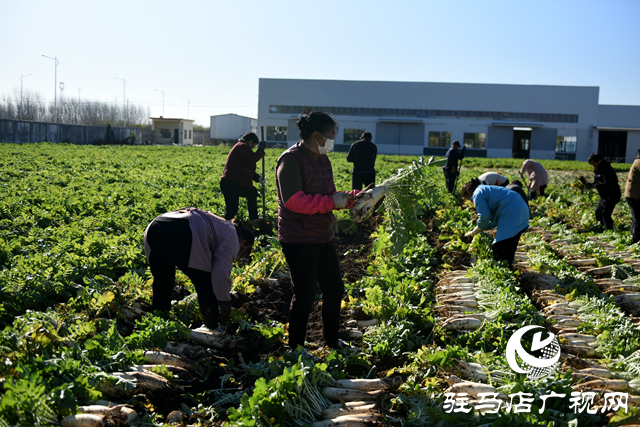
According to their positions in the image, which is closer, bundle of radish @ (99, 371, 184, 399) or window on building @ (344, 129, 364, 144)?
bundle of radish @ (99, 371, 184, 399)

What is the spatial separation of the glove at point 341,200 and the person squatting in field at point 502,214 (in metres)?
2.60

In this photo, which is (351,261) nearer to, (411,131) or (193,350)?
(193,350)

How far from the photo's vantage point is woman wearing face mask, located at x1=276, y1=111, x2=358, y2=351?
A: 135 inches

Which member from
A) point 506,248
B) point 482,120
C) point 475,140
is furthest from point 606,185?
point 482,120

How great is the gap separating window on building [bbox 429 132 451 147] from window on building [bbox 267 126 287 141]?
13062 mm

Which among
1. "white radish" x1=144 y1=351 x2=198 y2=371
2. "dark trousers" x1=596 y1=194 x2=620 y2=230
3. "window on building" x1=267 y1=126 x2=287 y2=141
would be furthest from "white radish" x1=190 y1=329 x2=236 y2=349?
"window on building" x1=267 y1=126 x2=287 y2=141

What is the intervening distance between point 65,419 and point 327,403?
1.43m

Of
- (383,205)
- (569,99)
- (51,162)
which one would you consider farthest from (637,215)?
(569,99)

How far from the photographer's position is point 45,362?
2.83 m

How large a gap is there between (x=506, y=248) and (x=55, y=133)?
41.8m

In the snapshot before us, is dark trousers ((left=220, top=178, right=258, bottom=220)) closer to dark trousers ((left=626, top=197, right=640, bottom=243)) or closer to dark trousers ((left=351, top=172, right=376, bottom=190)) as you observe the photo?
dark trousers ((left=351, top=172, right=376, bottom=190))

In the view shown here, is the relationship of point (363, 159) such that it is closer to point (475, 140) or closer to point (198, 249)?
point (198, 249)

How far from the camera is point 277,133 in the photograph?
46438 millimetres

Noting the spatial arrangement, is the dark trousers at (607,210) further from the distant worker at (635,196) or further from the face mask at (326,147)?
the face mask at (326,147)
